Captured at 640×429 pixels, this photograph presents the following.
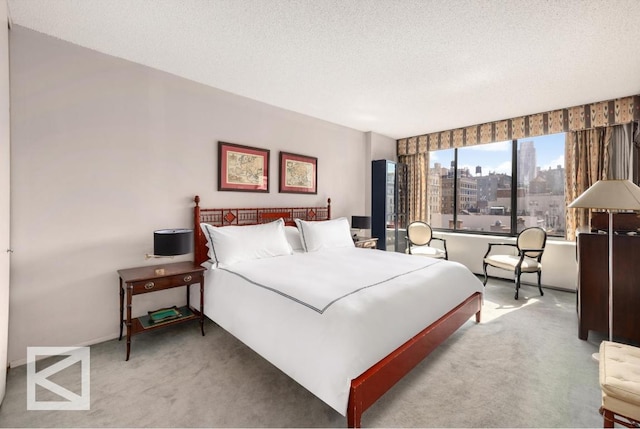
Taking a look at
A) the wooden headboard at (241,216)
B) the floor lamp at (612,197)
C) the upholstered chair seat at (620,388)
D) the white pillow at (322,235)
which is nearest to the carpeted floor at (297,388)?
the upholstered chair seat at (620,388)

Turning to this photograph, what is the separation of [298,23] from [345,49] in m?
0.53

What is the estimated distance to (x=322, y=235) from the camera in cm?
387

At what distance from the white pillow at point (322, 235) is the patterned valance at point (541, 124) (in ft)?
9.20

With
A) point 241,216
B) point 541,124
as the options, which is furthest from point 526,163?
point 241,216

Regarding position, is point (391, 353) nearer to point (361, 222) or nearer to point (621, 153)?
point (361, 222)

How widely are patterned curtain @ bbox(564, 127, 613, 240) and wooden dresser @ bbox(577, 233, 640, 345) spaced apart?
1.85 metres

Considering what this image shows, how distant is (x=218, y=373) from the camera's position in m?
2.22

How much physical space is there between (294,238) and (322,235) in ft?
1.25

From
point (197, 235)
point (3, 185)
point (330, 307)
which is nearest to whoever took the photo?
point (330, 307)

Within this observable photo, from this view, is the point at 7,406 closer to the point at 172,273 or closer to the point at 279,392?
the point at 172,273

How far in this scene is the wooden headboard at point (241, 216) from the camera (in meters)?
3.27

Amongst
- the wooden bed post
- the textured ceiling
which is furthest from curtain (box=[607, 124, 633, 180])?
the wooden bed post

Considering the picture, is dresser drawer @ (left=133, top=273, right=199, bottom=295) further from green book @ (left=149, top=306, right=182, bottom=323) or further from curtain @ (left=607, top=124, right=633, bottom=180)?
curtain @ (left=607, top=124, right=633, bottom=180)

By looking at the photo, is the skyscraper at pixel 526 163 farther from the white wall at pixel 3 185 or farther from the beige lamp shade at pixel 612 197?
the white wall at pixel 3 185
